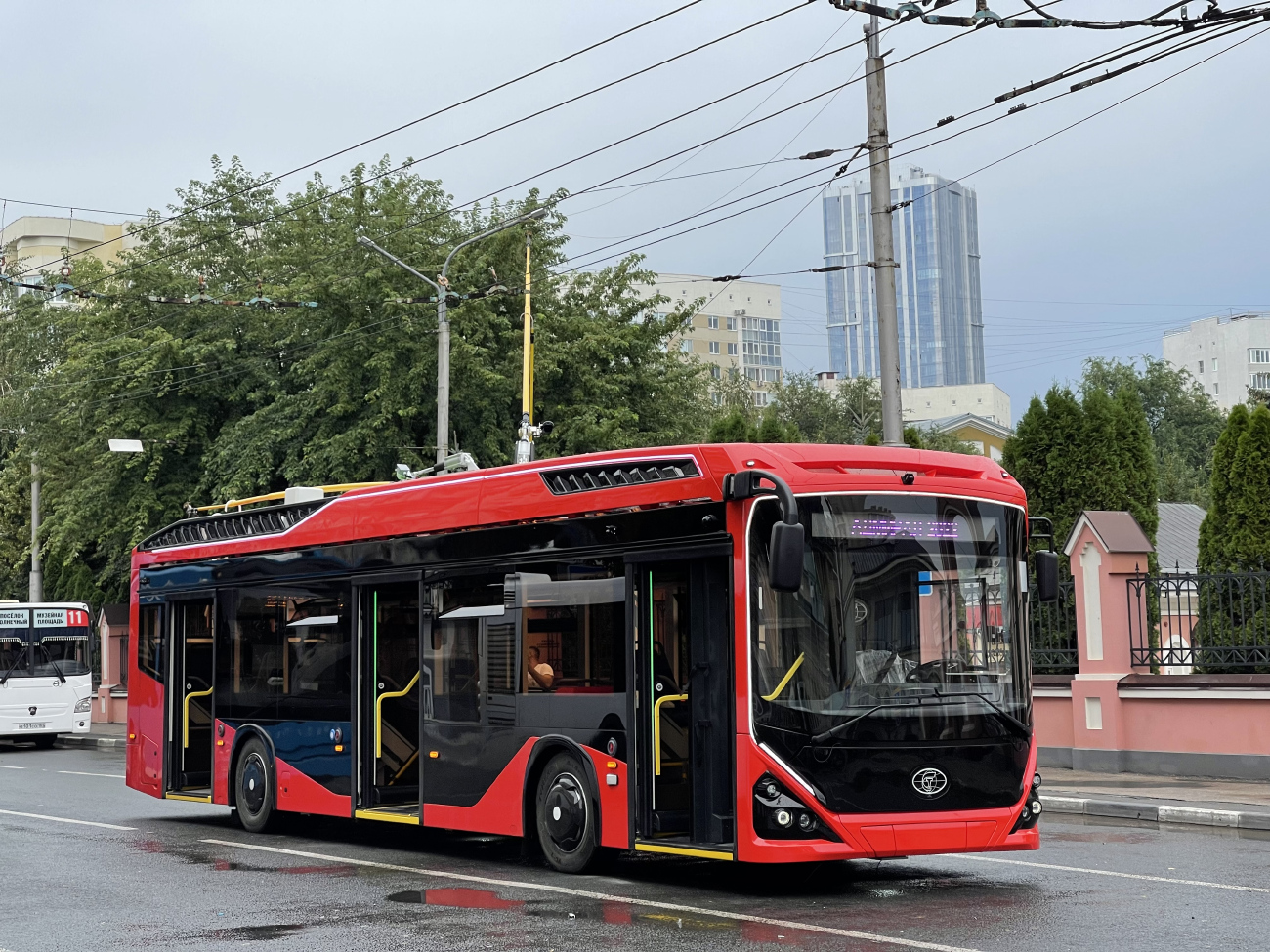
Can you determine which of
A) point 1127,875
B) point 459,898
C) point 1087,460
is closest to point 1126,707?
point 1087,460

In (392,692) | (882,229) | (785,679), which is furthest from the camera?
(882,229)

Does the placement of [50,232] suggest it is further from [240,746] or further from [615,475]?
[615,475]

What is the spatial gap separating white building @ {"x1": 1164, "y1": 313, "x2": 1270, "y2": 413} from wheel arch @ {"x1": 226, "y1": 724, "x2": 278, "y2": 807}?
137 metres

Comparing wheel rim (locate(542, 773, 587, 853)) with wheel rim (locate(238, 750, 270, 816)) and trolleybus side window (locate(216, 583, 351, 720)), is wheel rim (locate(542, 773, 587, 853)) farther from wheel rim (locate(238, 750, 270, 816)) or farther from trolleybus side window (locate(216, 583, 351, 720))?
wheel rim (locate(238, 750, 270, 816))

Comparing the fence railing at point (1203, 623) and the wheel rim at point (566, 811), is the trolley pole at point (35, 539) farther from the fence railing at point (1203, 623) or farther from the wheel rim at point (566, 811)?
the wheel rim at point (566, 811)

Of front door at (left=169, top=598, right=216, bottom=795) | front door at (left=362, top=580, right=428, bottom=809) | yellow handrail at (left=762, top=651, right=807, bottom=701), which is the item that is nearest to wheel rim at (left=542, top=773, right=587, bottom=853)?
front door at (left=362, top=580, right=428, bottom=809)

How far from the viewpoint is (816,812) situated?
33.3 ft

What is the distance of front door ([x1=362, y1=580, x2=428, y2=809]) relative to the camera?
1351cm

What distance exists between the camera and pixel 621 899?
34.5ft

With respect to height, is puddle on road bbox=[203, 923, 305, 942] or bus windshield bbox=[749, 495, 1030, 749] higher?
bus windshield bbox=[749, 495, 1030, 749]

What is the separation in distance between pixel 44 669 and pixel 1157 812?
23.2 m

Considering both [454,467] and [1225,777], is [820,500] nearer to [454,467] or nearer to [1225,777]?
[454,467]

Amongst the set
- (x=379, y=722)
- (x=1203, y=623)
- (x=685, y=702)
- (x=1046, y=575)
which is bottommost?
(x=379, y=722)

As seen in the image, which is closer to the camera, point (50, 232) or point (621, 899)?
point (621, 899)
